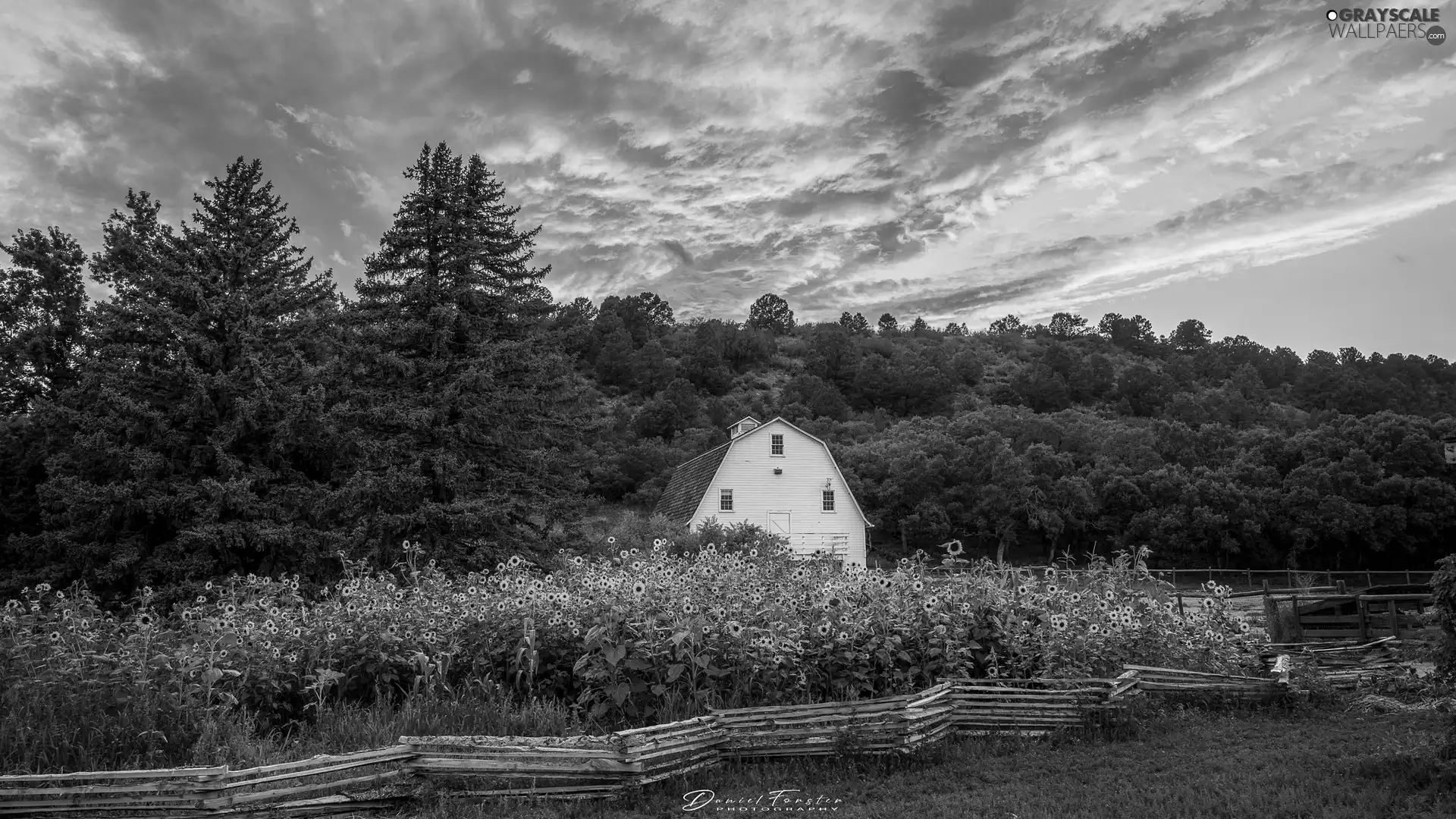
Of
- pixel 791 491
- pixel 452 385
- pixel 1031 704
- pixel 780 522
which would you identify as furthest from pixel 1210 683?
pixel 791 491

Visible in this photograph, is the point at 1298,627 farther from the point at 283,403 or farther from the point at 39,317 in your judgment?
the point at 39,317

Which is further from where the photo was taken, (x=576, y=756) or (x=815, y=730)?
(x=815, y=730)

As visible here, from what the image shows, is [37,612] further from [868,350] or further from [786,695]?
[868,350]

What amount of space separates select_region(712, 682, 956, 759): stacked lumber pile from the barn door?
89.4ft

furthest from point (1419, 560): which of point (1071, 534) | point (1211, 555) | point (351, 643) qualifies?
point (351, 643)

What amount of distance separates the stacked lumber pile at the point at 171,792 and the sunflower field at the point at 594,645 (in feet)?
3.20

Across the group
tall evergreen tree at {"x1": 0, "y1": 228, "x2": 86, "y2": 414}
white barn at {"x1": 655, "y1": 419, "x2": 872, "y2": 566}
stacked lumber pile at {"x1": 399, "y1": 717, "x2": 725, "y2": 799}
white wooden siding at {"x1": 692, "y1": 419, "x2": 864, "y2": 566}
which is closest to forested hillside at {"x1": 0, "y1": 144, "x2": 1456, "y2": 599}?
tall evergreen tree at {"x1": 0, "y1": 228, "x2": 86, "y2": 414}

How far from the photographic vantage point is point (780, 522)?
108ft

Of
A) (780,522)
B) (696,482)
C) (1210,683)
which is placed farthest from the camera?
(780,522)

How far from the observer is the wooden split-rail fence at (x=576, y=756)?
4.05 m

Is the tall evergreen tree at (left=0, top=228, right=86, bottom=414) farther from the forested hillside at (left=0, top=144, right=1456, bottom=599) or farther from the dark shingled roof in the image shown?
the dark shingled roof

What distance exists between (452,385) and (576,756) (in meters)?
13.8

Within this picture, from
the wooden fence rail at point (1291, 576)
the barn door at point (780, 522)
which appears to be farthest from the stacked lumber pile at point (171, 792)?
the wooden fence rail at point (1291, 576)

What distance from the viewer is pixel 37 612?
6824 mm
